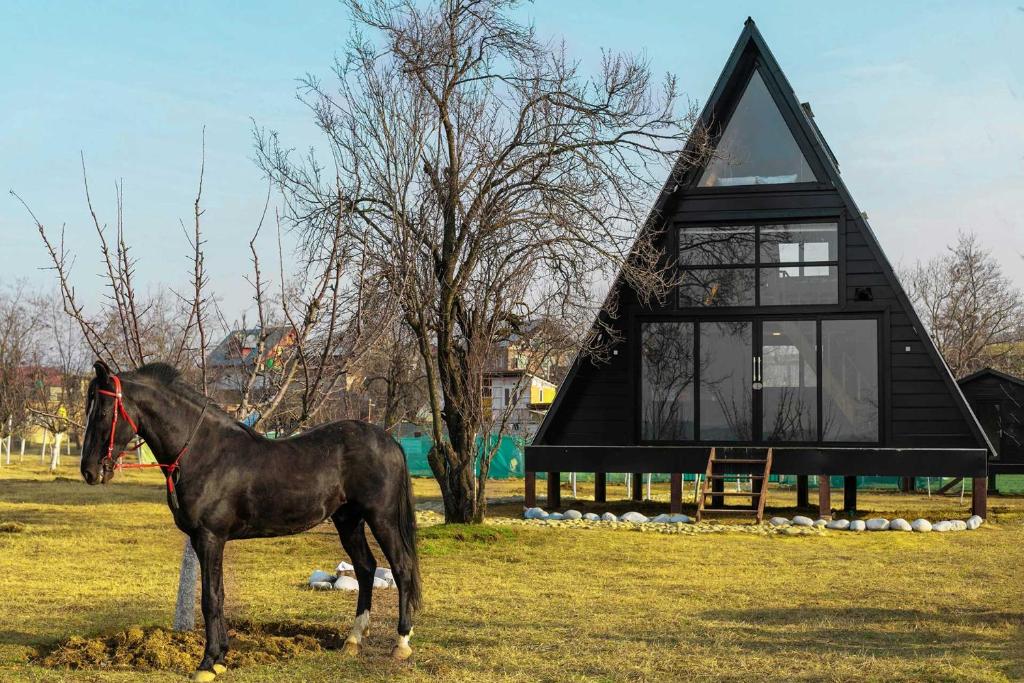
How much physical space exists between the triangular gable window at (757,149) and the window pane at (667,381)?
259 centimetres

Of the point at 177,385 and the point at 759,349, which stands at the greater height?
the point at 759,349

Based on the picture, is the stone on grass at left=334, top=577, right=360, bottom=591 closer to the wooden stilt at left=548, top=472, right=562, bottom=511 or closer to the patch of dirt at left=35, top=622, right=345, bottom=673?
the patch of dirt at left=35, top=622, right=345, bottom=673

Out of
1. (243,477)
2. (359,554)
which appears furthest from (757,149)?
(243,477)

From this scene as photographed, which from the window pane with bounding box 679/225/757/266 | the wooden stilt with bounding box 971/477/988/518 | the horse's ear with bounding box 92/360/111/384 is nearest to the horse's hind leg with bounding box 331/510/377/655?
the horse's ear with bounding box 92/360/111/384

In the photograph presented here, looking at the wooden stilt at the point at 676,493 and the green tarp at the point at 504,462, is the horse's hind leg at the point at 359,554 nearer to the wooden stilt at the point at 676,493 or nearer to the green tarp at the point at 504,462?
the wooden stilt at the point at 676,493

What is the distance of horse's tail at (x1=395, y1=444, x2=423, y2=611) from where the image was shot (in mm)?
7402

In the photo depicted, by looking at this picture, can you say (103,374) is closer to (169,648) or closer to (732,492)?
(169,648)

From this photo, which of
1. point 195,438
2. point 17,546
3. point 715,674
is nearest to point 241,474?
point 195,438

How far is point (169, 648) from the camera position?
7.11 meters

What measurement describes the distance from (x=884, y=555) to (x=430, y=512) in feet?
28.1

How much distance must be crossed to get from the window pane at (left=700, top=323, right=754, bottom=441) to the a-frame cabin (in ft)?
0.08

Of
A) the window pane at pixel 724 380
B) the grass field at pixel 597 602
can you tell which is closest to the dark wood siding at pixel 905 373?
the grass field at pixel 597 602

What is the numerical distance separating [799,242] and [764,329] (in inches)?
60.7

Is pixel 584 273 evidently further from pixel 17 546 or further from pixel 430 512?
pixel 17 546
